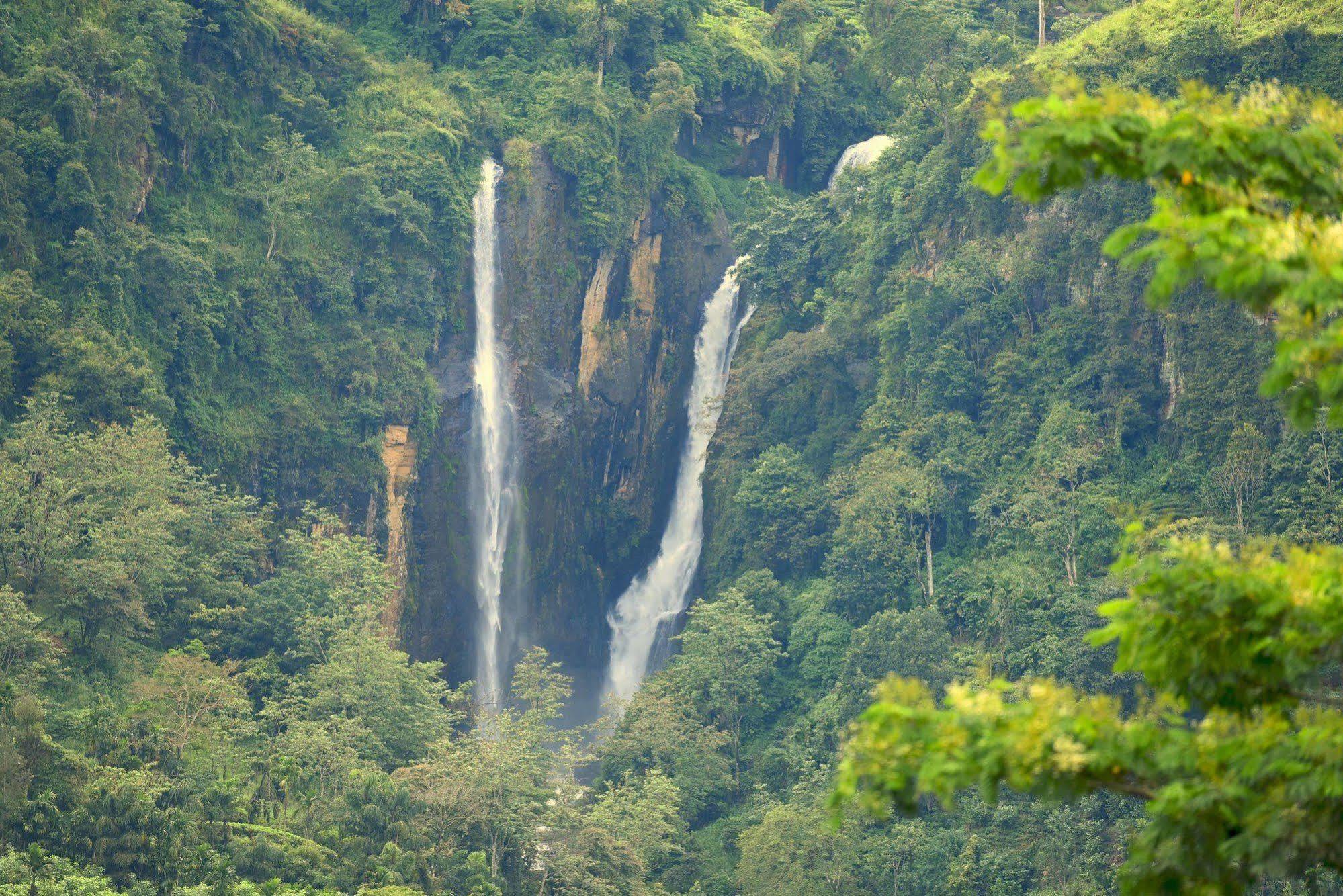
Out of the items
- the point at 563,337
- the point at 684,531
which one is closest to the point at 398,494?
the point at 563,337

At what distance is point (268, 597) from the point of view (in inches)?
1189

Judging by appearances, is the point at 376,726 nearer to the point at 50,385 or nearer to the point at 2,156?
the point at 50,385

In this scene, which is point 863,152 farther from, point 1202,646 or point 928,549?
point 1202,646

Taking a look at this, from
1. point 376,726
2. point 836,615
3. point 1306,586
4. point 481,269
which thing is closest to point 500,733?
point 376,726

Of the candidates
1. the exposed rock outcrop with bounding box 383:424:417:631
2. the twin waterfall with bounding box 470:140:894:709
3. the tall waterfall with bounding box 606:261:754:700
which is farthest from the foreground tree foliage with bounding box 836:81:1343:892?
the tall waterfall with bounding box 606:261:754:700

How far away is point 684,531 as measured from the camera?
39.3 metres

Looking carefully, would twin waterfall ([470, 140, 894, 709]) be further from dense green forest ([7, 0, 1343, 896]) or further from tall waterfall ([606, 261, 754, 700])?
dense green forest ([7, 0, 1343, 896])

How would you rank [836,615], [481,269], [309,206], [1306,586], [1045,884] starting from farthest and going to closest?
1. [481,269]
2. [309,206]
3. [836,615]
4. [1045,884]
5. [1306,586]

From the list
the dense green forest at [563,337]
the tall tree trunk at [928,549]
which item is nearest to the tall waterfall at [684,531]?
the dense green forest at [563,337]

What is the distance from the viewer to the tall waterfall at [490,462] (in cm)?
3694

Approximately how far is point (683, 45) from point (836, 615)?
16373 millimetres

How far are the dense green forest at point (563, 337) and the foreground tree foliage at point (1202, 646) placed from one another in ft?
38.4

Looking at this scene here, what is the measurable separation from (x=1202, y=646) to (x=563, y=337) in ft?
105

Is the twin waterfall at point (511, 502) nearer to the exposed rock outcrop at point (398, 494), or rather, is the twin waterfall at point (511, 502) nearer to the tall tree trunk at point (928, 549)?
the exposed rock outcrop at point (398, 494)
